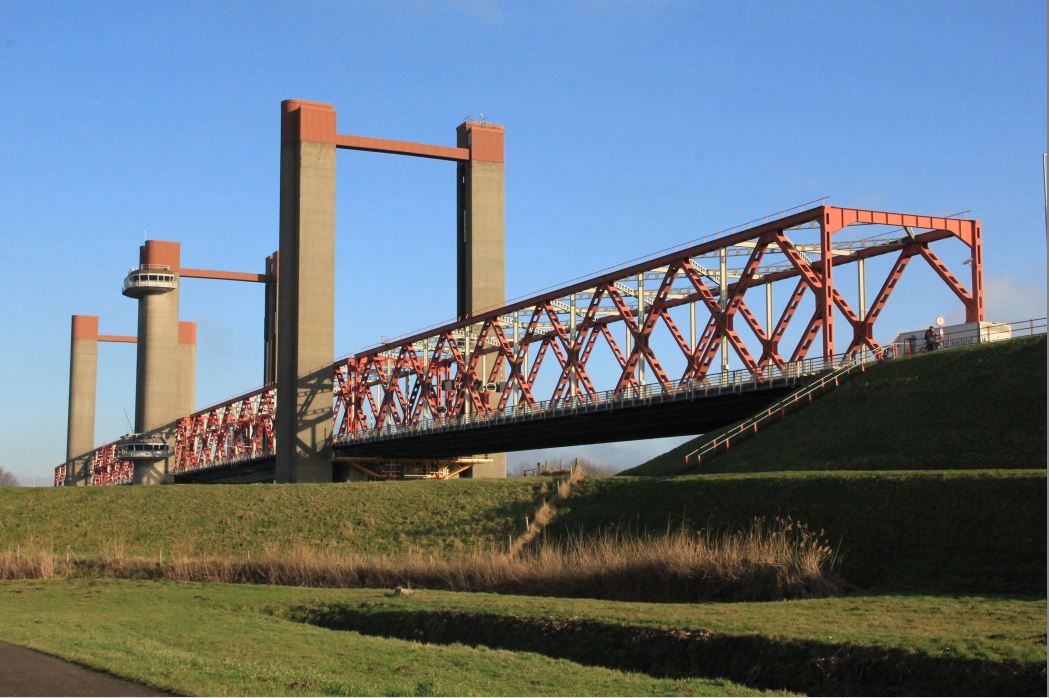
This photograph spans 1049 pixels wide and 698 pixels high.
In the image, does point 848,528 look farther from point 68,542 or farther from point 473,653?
point 68,542

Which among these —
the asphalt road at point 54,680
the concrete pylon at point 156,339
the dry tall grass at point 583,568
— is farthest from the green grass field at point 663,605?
the concrete pylon at point 156,339

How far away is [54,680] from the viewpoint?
16125mm

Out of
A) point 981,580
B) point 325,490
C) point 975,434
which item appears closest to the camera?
point 981,580

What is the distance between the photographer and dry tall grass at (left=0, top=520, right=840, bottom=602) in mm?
25688

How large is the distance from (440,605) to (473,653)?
5.26 m

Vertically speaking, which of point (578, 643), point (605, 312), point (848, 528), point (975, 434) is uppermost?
point (605, 312)

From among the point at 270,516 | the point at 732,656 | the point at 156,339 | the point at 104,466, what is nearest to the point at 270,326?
the point at 156,339

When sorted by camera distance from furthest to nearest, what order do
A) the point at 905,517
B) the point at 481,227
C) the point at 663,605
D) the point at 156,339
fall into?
1. the point at 156,339
2. the point at 481,227
3. the point at 905,517
4. the point at 663,605

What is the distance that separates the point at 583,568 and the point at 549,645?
21.8 feet

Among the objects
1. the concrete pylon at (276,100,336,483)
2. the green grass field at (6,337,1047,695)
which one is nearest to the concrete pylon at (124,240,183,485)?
the concrete pylon at (276,100,336,483)

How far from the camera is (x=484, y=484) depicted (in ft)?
153

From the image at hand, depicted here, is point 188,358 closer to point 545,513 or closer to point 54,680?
point 545,513

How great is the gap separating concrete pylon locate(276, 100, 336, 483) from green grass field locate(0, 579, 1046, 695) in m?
→ 72.5

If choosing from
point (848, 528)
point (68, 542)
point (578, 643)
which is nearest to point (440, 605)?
point (578, 643)
